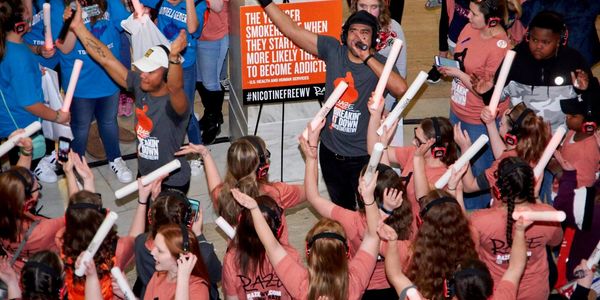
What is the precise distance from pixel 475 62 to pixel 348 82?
133cm

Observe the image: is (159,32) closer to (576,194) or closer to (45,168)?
(45,168)

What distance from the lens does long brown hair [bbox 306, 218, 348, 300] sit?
464cm

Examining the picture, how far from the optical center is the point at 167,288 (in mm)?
4863

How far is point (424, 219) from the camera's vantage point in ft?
16.6

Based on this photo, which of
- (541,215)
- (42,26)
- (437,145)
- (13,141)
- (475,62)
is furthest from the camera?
(42,26)

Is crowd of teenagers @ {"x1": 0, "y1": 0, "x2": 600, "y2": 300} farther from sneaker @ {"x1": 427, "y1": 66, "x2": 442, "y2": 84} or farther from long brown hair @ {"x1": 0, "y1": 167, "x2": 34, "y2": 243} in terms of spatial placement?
sneaker @ {"x1": 427, "y1": 66, "x2": 442, "y2": 84}

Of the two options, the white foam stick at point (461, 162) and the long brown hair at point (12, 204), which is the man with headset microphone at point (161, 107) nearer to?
the long brown hair at point (12, 204)

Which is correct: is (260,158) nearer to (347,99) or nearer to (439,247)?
(347,99)

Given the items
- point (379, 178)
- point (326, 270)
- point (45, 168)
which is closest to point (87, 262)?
point (326, 270)

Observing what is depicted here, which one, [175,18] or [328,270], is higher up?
[175,18]

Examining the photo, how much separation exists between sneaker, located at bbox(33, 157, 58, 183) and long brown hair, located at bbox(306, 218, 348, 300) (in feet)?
14.2

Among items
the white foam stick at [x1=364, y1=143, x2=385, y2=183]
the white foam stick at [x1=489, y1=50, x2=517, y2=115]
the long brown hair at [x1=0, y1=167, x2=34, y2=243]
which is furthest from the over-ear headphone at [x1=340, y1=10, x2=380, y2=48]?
the long brown hair at [x1=0, y1=167, x2=34, y2=243]

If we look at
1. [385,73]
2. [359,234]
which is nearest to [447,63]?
[385,73]

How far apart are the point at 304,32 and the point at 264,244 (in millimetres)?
2319
